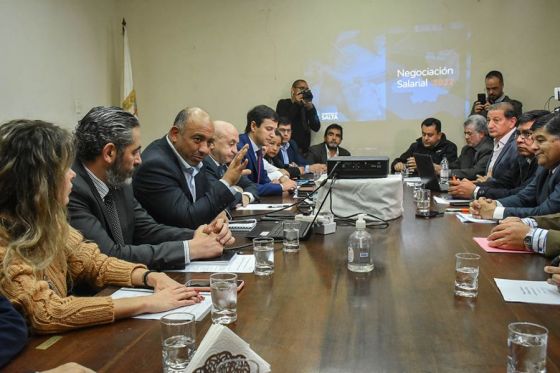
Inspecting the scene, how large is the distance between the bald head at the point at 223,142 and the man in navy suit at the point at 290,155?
5.71 feet

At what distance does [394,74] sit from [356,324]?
5621mm

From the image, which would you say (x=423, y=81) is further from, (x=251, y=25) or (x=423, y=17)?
(x=251, y=25)

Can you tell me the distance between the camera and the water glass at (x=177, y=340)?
985 mm

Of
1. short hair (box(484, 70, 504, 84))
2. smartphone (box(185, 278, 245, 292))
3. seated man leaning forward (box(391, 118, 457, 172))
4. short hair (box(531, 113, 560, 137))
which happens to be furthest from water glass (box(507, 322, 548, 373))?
short hair (box(484, 70, 504, 84))

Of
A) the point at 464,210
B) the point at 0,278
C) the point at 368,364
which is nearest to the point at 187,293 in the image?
the point at 0,278

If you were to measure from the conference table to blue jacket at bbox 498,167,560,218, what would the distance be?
2.73 ft

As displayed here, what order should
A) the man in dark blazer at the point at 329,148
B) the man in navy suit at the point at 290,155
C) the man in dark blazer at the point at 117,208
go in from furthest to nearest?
the man in dark blazer at the point at 329,148
the man in navy suit at the point at 290,155
the man in dark blazer at the point at 117,208

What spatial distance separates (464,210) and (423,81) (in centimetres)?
390

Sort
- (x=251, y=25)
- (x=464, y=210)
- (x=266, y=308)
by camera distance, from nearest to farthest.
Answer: (x=266, y=308), (x=464, y=210), (x=251, y=25)

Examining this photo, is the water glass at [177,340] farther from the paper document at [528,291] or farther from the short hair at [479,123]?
the short hair at [479,123]

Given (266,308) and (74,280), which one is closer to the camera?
(266,308)

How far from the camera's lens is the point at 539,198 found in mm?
2848

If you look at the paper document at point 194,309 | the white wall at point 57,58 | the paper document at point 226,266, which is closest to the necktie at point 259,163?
the white wall at point 57,58

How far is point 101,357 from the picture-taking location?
1026 millimetres
